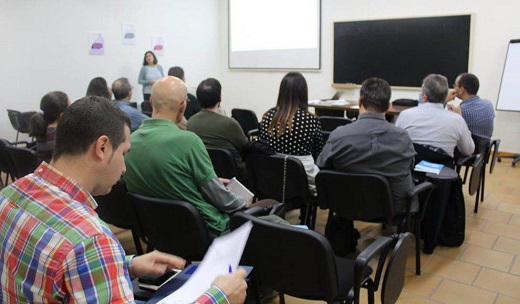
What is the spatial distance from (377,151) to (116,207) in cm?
152

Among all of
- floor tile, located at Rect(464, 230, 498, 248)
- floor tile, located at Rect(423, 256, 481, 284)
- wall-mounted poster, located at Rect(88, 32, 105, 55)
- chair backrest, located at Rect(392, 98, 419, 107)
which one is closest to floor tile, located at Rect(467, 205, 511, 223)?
floor tile, located at Rect(464, 230, 498, 248)

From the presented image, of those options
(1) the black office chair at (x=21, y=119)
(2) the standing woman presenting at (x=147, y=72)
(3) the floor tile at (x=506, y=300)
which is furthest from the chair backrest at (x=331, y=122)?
(2) the standing woman presenting at (x=147, y=72)

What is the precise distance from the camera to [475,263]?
293 cm

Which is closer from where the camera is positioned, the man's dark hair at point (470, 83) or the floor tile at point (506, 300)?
the floor tile at point (506, 300)

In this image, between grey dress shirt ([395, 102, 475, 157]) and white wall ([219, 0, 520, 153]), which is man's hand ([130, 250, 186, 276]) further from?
white wall ([219, 0, 520, 153])

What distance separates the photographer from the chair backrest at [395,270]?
1812 mm

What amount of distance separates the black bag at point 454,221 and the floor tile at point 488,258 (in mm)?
113

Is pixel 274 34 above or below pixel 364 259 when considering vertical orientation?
above

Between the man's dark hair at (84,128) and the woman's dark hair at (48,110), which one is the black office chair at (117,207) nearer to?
the woman's dark hair at (48,110)

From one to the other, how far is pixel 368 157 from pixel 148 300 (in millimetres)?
1587

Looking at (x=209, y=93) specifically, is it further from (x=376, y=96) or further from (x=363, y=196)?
(x=363, y=196)

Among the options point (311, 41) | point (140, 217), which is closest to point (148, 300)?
point (140, 217)

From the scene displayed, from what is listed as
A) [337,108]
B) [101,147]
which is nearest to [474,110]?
[337,108]

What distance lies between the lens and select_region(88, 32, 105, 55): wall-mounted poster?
696 centimetres
